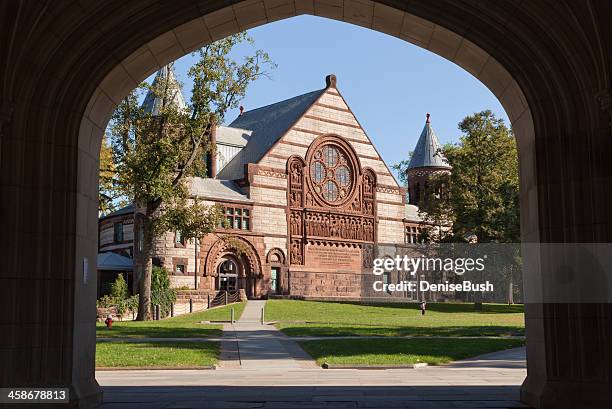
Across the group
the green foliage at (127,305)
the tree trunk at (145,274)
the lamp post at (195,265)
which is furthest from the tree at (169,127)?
the lamp post at (195,265)

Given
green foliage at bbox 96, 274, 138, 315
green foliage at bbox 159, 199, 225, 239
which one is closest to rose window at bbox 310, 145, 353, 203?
green foliage at bbox 96, 274, 138, 315

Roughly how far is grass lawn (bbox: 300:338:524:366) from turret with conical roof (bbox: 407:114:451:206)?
6082 cm

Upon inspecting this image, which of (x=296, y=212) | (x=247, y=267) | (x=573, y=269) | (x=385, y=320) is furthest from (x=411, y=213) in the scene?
(x=573, y=269)

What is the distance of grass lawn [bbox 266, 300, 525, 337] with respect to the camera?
30922mm

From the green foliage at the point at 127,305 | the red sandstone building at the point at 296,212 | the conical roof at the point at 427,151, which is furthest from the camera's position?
the conical roof at the point at 427,151

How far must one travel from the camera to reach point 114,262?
2212 inches

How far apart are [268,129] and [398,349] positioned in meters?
46.6

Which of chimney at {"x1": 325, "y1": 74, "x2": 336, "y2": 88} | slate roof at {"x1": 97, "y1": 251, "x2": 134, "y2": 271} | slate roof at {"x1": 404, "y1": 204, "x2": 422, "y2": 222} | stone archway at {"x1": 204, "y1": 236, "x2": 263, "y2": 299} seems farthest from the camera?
slate roof at {"x1": 404, "y1": 204, "x2": 422, "y2": 222}

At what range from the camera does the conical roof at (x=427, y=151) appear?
87312 mm

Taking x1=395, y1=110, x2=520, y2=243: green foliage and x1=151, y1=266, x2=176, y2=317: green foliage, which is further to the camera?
x1=395, y1=110, x2=520, y2=243: green foliage

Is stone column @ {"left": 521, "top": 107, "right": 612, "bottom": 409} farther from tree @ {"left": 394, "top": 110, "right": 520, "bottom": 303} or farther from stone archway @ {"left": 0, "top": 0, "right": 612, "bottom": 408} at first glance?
tree @ {"left": 394, "top": 110, "right": 520, "bottom": 303}

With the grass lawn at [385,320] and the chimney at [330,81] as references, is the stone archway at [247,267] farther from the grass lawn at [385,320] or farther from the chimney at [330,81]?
the chimney at [330,81]

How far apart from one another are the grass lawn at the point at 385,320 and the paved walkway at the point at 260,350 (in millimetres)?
1550

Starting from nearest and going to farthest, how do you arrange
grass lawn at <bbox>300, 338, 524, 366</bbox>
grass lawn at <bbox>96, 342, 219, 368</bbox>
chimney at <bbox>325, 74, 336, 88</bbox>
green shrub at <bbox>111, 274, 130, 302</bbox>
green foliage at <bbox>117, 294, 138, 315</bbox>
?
grass lawn at <bbox>96, 342, 219, 368</bbox>
grass lawn at <bbox>300, 338, 524, 366</bbox>
green foliage at <bbox>117, 294, 138, 315</bbox>
green shrub at <bbox>111, 274, 130, 302</bbox>
chimney at <bbox>325, 74, 336, 88</bbox>
